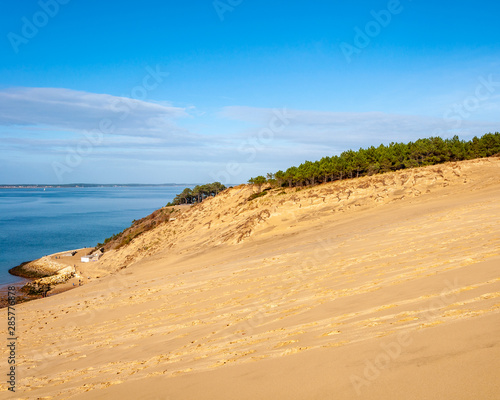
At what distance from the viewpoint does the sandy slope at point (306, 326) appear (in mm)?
4547

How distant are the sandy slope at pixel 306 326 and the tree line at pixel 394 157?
30.7 metres

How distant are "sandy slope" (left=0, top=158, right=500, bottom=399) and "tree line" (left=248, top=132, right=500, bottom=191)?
101ft

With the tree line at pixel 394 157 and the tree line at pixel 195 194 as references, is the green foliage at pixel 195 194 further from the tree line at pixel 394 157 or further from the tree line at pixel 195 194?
the tree line at pixel 394 157

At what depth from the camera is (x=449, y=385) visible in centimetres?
385

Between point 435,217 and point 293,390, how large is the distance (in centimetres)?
1489

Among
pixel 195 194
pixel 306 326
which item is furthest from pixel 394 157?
pixel 195 194

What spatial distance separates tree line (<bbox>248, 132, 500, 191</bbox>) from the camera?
47.2 metres

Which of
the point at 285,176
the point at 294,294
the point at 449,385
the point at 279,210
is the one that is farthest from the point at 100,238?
the point at 449,385

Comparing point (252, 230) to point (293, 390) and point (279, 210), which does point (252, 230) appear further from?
point (293, 390)

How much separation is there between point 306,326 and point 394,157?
45334mm

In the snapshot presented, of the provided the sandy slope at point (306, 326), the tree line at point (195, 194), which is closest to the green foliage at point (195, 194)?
the tree line at point (195, 194)

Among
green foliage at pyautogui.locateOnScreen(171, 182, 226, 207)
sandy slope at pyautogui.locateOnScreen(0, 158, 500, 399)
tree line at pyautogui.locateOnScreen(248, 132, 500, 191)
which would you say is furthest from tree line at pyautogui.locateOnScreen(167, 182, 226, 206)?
sandy slope at pyautogui.locateOnScreen(0, 158, 500, 399)

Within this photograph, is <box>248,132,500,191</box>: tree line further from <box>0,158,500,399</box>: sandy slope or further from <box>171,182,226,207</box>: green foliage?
<box>171,182,226,207</box>: green foliage

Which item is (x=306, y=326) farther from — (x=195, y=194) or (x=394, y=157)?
(x=195, y=194)
